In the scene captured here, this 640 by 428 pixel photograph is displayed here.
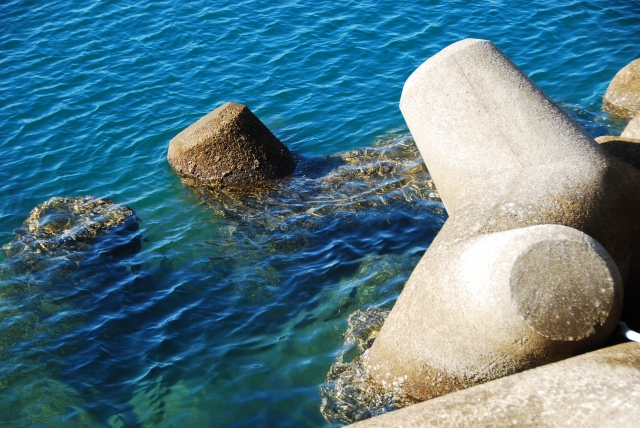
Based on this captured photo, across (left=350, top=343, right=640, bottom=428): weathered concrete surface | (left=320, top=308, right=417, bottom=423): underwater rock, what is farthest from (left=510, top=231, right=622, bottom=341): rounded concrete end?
(left=320, top=308, right=417, bottom=423): underwater rock

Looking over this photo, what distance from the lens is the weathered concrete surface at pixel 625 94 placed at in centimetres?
1138

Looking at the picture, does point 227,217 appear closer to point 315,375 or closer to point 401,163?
point 401,163

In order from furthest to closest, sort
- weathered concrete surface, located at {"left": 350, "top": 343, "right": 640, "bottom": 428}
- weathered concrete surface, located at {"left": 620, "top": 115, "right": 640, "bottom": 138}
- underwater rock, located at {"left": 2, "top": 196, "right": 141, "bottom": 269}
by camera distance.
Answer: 1. underwater rock, located at {"left": 2, "top": 196, "right": 141, "bottom": 269}
2. weathered concrete surface, located at {"left": 620, "top": 115, "right": 640, "bottom": 138}
3. weathered concrete surface, located at {"left": 350, "top": 343, "right": 640, "bottom": 428}

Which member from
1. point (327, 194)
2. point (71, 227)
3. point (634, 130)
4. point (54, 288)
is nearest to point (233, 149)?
point (327, 194)

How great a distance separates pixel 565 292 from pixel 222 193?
21.6 feet

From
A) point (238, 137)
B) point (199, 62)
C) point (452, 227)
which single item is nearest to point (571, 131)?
point (452, 227)

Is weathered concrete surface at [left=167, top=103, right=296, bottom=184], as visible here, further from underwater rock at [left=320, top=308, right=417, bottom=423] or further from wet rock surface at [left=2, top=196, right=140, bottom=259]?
underwater rock at [left=320, top=308, right=417, bottom=423]

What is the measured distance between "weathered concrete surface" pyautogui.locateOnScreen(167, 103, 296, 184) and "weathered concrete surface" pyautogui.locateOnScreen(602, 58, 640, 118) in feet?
19.1

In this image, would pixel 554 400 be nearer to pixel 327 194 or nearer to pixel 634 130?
pixel 634 130

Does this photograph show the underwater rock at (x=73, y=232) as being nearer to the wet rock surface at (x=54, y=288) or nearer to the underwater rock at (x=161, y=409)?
the wet rock surface at (x=54, y=288)

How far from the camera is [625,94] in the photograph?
11531 mm

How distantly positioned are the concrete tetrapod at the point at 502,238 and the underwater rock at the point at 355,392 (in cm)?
13

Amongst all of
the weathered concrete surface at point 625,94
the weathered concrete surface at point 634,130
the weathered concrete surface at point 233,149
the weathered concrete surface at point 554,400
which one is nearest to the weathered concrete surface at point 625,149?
the weathered concrete surface at point 634,130

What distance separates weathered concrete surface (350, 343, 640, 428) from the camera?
156 inches
